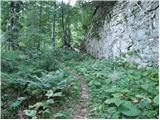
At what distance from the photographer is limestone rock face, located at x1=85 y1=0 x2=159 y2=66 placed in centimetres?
1252

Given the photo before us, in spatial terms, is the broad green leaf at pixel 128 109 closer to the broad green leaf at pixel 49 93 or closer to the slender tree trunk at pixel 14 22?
the broad green leaf at pixel 49 93

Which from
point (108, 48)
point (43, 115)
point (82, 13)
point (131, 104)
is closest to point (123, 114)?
point (131, 104)

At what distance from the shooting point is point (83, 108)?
7953 mm

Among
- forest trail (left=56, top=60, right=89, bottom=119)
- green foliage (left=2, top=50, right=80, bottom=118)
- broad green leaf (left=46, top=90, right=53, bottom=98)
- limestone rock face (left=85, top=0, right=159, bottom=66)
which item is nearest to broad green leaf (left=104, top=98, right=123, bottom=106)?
forest trail (left=56, top=60, right=89, bottom=119)

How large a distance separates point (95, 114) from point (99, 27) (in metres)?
A: 12.8

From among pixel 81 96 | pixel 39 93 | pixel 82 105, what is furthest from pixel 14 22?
pixel 82 105

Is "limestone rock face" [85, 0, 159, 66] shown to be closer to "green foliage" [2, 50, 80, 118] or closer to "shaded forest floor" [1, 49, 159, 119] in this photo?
"shaded forest floor" [1, 49, 159, 119]

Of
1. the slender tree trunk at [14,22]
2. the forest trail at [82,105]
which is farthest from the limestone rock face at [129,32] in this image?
the slender tree trunk at [14,22]

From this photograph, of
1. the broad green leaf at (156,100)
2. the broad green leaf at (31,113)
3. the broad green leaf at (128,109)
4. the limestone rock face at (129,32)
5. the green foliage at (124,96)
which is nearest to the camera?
the broad green leaf at (128,109)

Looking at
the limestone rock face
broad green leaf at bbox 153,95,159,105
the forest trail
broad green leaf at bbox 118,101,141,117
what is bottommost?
the forest trail

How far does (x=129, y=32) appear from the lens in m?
14.4

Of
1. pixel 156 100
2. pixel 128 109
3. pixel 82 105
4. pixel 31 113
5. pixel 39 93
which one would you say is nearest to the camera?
pixel 128 109

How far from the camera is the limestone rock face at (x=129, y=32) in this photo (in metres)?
12.5

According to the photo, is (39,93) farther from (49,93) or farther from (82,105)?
(82,105)
